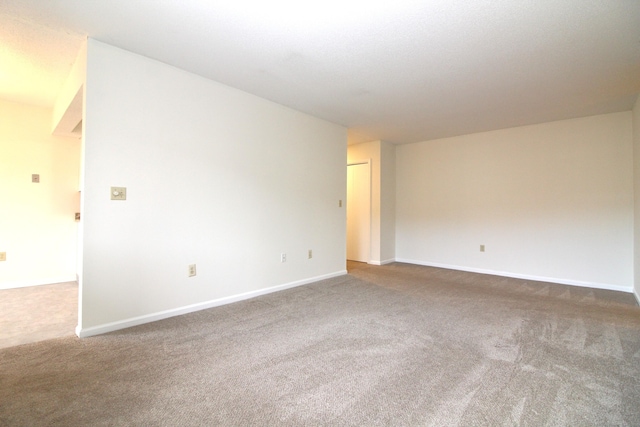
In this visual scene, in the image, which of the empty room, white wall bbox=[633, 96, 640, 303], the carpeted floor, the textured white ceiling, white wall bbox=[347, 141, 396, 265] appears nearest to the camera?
the carpeted floor

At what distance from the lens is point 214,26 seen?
2135 mm

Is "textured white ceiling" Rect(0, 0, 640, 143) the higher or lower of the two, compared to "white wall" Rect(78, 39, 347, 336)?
higher

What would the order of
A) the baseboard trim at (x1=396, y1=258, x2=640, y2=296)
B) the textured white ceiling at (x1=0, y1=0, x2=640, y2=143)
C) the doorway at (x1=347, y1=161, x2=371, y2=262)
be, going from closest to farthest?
1. the textured white ceiling at (x1=0, y1=0, x2=640, y2=143)
2. the baseboard trim at (x1=396, y1=258, x2=640, y2=296)
3. the doorway at (x1=347, y1=161, x2=371, y2=262)

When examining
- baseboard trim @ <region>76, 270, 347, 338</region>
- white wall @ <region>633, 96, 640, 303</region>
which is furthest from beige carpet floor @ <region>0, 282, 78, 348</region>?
white wall @ <region>633, 96, 640, 303</region>

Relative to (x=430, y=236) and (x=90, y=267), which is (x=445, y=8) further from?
(x=430, y=236)

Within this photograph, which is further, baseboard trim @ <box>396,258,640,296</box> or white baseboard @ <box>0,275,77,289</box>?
baseboard trim @ <box>396,258,640,296</box>

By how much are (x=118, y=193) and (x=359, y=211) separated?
4192 mm

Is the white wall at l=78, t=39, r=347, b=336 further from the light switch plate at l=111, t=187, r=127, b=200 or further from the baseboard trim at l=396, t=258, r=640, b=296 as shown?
the baseboard trim at l=396, t=258, r=640, b=296

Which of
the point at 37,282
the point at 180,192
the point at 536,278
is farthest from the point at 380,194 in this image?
the point at 37,282

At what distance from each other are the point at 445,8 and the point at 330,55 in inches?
37.4

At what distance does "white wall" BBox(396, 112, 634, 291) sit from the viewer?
3.87m

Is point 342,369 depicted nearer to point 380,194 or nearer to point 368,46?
point 368,46

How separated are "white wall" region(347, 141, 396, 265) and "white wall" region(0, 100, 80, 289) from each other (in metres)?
4.66

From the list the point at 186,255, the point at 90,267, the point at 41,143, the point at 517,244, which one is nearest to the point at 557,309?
the point at 517,244
